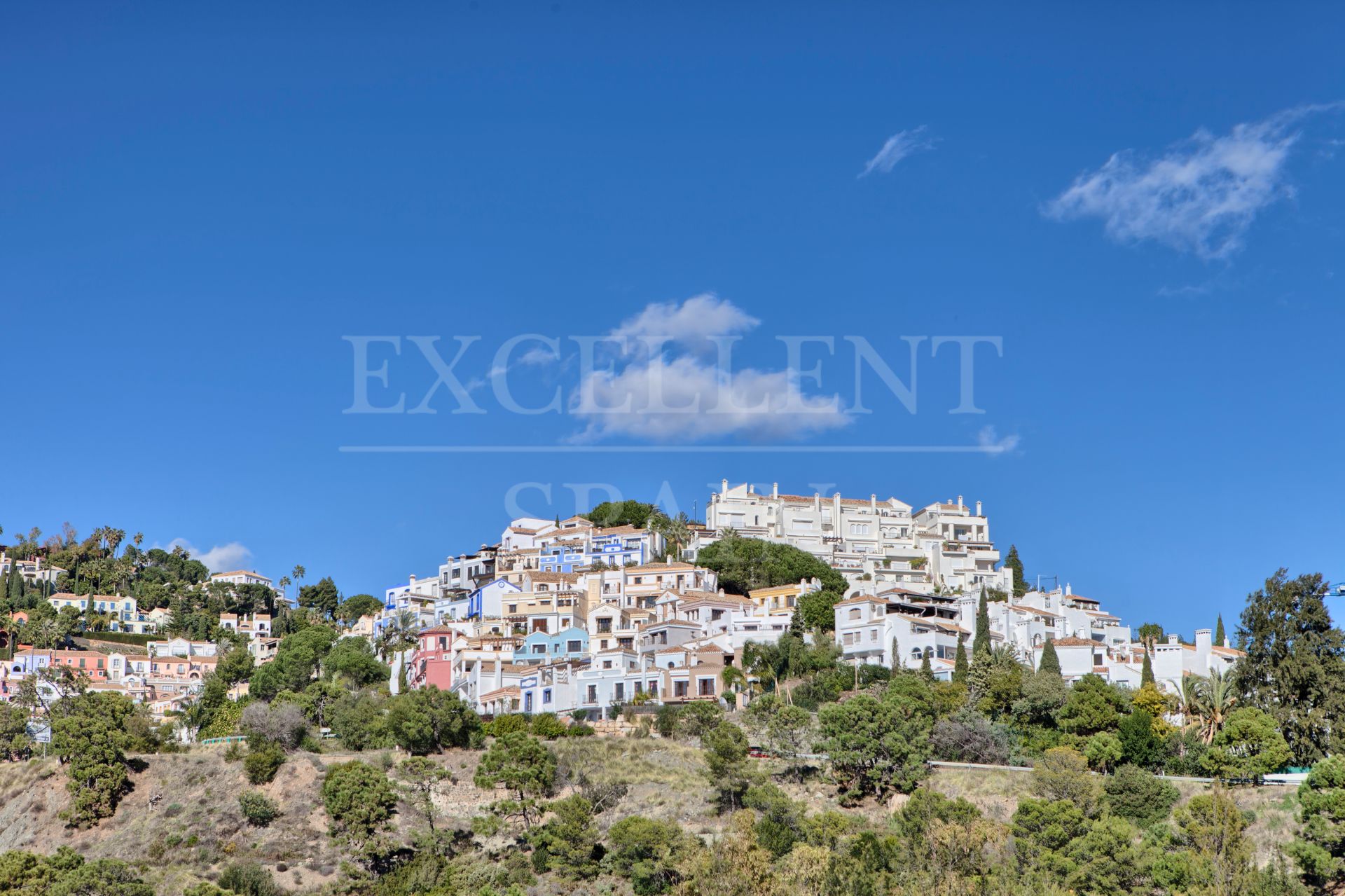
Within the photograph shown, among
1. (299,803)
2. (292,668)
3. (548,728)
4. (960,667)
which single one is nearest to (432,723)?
(548,728)

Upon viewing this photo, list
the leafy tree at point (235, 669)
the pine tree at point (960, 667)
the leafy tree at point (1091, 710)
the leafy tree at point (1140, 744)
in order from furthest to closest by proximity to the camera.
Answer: the leafy tree at point (235, 669) → the pine tree at point (960, 667) → the leafy tree at point (1091, 710) → the leafy tree at point (1140, 744)

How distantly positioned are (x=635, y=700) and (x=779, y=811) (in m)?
20.1

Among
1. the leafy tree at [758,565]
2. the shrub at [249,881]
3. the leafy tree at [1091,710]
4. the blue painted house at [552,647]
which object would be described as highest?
the leafy tree at [758,565]

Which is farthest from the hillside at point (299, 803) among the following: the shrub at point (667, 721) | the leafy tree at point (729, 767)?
the shrub at point (667, 721)

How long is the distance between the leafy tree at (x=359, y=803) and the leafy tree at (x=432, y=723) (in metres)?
8.52

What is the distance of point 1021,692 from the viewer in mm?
64688

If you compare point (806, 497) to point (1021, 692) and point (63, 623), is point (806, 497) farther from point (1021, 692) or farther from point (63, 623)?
point (63, 623)

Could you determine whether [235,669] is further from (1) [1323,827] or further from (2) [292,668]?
(1) [1323,827]

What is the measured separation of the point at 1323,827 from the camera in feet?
144

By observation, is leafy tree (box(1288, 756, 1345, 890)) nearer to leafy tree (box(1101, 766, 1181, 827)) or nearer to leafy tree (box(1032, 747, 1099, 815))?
leafy tree (box(1101, 766, 1181, 827))

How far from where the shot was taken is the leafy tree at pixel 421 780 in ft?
189

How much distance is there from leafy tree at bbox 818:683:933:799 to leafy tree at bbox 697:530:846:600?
3251 centimetres

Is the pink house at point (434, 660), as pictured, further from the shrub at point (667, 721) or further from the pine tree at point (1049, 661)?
the pine tree at point (1049, 661)

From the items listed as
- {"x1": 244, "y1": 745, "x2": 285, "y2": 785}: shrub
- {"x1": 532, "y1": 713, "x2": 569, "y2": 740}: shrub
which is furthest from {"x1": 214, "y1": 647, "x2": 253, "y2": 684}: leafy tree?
{"x1": 532, "y1": 713, "x2": 569, "y2": 740}: shrub
